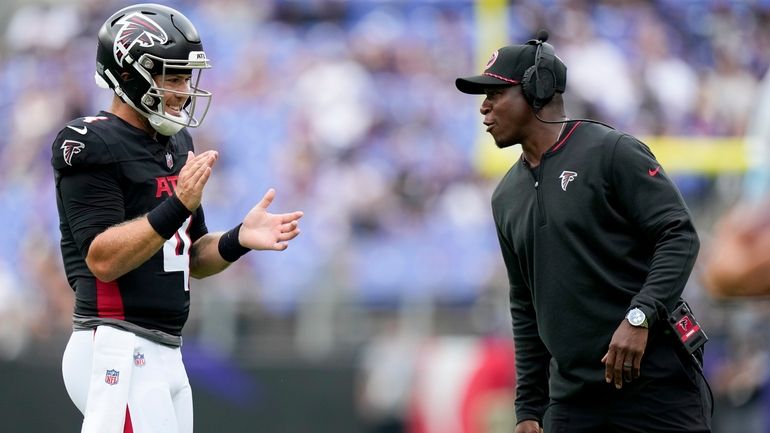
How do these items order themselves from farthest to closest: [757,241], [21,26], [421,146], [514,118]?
1. [21,26]
2. [421,146]
3. [514,118]
4. [757,241]

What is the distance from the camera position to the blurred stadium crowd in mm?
10133

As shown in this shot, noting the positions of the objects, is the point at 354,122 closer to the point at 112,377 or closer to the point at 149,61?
the point at 149,61

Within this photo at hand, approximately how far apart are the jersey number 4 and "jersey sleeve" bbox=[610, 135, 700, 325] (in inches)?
61.7

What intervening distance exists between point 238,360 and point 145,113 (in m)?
4.97

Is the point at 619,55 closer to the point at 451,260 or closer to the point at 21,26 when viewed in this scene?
the point at 451,260

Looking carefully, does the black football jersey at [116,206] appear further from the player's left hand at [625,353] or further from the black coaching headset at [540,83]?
the player's left hand at [625,353]

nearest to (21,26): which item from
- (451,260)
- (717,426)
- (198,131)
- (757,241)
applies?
(198,131)

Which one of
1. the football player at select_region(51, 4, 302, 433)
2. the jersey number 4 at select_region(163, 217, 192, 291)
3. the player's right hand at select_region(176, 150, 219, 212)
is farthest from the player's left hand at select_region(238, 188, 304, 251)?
the player's right hand at select_region(176, 150, 219, 212)

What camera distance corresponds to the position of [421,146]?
11.7m

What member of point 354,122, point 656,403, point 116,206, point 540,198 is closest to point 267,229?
point 116,206

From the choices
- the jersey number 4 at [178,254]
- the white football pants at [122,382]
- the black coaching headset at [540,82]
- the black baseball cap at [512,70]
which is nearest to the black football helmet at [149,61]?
the jersey number 4 at [178,254]

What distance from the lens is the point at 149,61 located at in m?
4.18

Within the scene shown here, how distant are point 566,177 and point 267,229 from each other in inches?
43.9

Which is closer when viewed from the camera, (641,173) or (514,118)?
(641,173)
